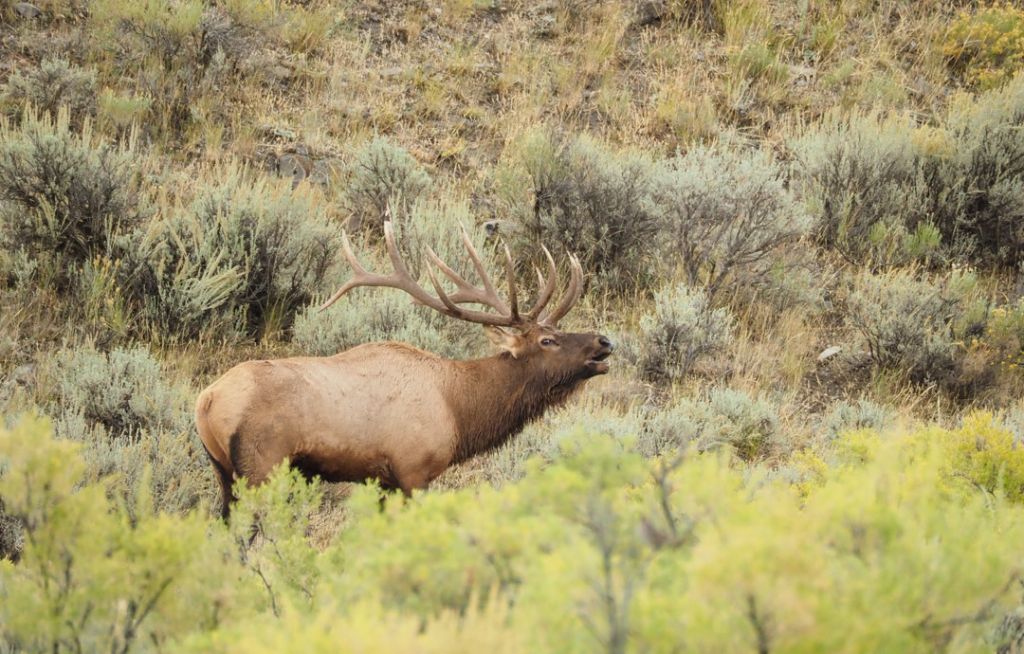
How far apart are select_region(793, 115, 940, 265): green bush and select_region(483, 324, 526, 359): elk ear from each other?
15.9ft

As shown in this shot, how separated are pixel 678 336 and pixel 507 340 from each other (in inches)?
88.1

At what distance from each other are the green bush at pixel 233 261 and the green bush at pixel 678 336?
8.93 feet

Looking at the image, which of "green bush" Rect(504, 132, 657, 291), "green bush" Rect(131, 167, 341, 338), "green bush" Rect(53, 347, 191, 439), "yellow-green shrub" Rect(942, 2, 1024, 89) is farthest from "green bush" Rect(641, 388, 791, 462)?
"yellow-green shrub" Rect(942, 2, 1024, 89)

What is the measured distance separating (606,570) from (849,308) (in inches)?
281

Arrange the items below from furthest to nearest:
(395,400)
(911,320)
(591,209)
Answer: (591,209) → (911,320) → (395,400)

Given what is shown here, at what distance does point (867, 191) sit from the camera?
1005cm

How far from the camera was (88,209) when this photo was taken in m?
7.85

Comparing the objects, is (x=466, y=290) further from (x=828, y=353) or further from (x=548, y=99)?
(x=548, y=99)

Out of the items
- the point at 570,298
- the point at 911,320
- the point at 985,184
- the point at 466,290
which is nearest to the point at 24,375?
the point at 466,290

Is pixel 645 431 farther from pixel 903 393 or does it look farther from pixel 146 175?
pixel 146 175

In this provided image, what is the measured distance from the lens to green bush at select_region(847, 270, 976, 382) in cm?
820

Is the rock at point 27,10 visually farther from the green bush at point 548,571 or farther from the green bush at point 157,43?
the green bush at point 548,571

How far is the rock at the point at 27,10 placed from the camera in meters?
10.4

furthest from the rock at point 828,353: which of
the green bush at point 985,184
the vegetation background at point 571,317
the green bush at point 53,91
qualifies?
the green bush at point 53,91
